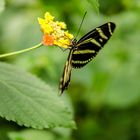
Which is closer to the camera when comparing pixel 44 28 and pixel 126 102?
pixel 44 28

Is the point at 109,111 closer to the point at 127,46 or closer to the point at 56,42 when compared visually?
the point at 127,46

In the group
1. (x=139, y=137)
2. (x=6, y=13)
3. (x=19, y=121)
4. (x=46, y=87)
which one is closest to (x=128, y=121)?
(x=139, y=137)

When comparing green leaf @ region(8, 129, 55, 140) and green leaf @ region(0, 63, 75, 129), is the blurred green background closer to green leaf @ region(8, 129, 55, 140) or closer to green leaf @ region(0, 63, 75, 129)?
green leaf @ region(8, 129, 55, 140)

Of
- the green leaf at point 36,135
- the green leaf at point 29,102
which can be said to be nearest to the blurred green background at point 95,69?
the green leaf at point 36,135

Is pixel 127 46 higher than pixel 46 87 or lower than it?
higher

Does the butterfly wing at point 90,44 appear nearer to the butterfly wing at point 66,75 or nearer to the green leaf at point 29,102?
the butterfly wing at point 66,75

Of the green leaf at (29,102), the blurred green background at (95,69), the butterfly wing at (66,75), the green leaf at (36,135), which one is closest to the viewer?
the green leaf at (29,102)
